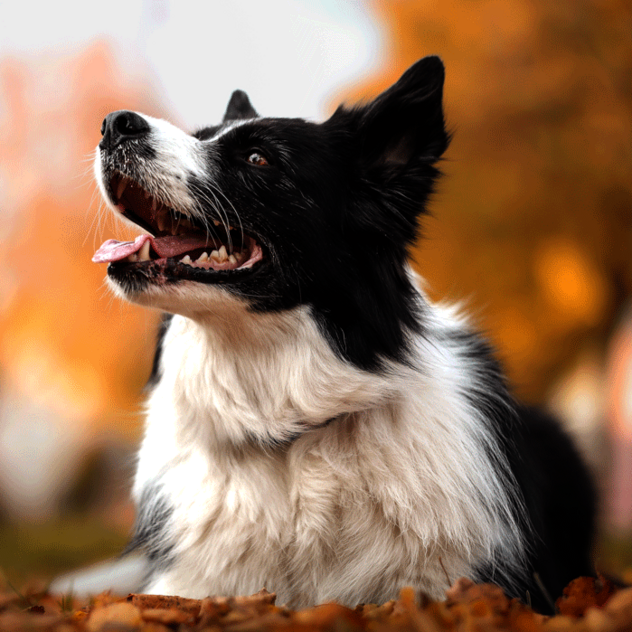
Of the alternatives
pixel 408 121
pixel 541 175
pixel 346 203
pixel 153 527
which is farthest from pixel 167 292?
pixel 541 175

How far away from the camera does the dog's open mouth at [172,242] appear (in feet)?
9.11

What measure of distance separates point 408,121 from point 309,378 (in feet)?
4.08

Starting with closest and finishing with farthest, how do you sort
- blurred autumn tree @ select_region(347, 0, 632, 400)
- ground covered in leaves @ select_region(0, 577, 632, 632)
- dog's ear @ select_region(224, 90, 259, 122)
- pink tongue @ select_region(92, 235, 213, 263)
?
ground covered in leaves @ select_region(0, 577, 632, 632) → pink tongue @ select_region(92, 235, 213, 263) → dog's ear @ select_region(224, 90, 259, 122) → blurred autumn tree @ select_region(347, 0, 632, 400)

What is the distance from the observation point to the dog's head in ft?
9.17

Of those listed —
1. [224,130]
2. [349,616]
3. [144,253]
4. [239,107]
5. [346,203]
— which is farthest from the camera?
[239,107]

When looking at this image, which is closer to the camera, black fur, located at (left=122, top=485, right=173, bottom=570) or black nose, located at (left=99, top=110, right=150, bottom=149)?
black nose, located at (left=99, top=110, right=150, bottom=149)

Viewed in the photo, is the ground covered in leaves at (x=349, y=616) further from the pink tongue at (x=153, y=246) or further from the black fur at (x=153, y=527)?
the pink tongue at (x=153, y=246)

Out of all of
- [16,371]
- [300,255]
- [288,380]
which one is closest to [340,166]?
[300,255]

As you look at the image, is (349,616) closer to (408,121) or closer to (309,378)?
(309,378)

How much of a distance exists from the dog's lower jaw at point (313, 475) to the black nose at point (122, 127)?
847 mm

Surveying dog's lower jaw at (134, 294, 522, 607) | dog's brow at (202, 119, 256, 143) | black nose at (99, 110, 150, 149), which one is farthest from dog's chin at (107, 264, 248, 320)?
dog's brow at (202, 119, 256, 143)

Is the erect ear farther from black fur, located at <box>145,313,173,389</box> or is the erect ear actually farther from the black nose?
black fur, located at <box>145,313,173,389</box>

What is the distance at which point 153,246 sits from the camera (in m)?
2.87

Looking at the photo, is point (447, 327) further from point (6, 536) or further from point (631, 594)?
point (6, 536)
